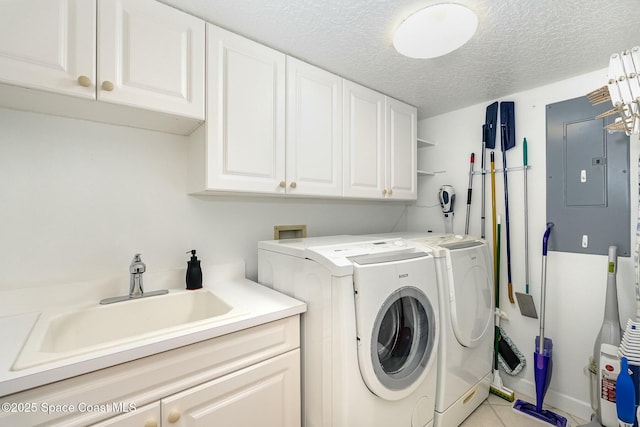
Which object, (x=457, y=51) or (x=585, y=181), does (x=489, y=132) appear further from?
(x=457, y=51)

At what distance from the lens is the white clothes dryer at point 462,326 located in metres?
1.48

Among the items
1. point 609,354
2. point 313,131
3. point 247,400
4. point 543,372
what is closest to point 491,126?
point 313,131

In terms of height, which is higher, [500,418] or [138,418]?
[138,418]

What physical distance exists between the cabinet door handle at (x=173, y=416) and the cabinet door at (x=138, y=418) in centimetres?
3

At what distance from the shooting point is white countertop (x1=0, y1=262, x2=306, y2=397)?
28.3 inches

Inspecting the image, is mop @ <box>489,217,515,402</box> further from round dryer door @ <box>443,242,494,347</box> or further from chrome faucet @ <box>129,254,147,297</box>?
chrome faucet @ <box>129,254,147,297</box>

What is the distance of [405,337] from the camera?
4.70ft

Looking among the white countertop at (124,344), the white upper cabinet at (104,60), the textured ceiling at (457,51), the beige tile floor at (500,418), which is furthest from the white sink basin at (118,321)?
the beige tile floor at (500,418)

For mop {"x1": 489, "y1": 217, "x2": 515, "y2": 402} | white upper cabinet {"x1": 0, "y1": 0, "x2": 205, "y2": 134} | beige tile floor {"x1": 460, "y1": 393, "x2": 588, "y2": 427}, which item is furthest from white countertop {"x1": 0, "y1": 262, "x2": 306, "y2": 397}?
mop {"x1": 489, "y1": 217, "x2": 515, "y2": 402}

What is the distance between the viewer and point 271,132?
1483mm

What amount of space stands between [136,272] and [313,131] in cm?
121

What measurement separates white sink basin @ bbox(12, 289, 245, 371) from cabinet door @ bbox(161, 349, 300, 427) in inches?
9.5

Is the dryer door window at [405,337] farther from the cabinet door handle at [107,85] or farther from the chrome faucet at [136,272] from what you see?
the cabinet door handle at [107,85]

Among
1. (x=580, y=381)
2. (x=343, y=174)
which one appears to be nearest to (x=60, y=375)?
(x=343, y=174)
